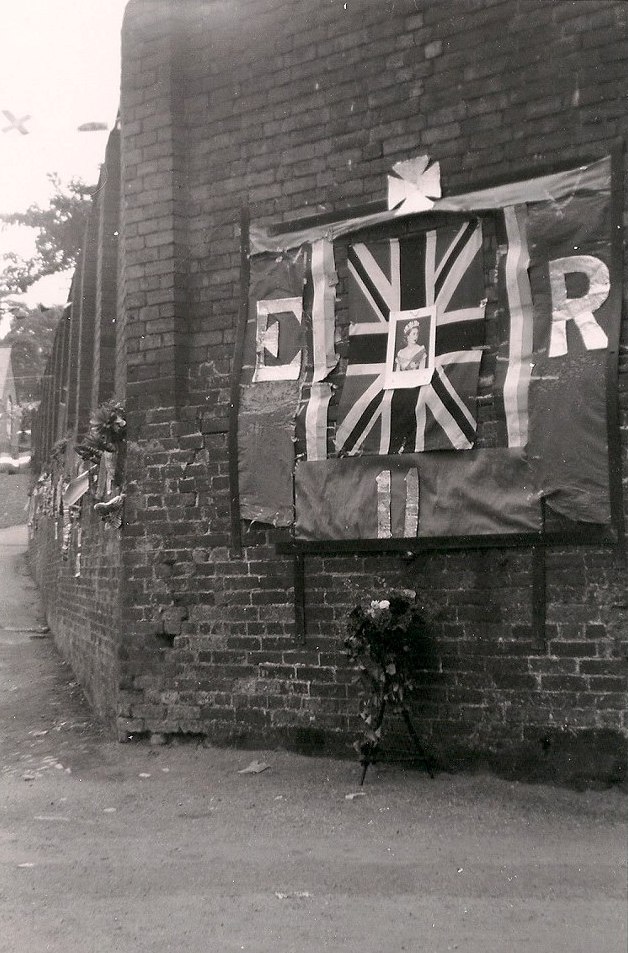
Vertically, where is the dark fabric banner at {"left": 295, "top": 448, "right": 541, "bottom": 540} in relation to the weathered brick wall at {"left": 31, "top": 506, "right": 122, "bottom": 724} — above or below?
above

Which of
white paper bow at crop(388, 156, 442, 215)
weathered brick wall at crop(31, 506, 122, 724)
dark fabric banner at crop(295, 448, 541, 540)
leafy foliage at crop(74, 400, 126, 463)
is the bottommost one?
weathered brick wall at crop(31, 506, 122, 724)

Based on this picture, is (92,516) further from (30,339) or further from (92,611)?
(30,339)

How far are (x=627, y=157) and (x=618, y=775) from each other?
348 cm

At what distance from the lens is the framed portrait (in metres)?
6.16

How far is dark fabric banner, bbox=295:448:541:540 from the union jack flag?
0.36ft

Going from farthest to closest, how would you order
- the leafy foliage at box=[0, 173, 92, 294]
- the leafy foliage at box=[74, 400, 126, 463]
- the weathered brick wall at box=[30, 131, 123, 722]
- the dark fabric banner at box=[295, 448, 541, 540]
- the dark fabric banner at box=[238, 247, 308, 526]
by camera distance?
the leafy foliage at box=[0, 173, 92, 294]
the weathered brick wall at box=[30, 131, 123, 722]
the leafy foliage at box=[74, 400, 126, 463]
the dark fabric banner at box=[238, 247, 308, 526]
the dark fabric banner at box=[295, 448, 541, 540]

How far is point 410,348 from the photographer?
6.22m

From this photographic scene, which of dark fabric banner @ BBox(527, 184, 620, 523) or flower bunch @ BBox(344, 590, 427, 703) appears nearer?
dark fabric banner @ BBox(527, 184, 620, 523)

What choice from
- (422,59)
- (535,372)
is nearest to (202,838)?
(535,372)

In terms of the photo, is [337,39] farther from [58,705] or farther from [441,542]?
[58,705]

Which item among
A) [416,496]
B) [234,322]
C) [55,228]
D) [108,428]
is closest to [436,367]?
[416,496]

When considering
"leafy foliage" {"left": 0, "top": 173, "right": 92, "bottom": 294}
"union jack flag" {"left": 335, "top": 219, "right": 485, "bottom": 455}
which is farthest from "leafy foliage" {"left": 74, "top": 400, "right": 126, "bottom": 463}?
"leafy foliage" {"left": 0, "top": 173, "right": 92, "bottom": 294}

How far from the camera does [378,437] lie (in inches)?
247

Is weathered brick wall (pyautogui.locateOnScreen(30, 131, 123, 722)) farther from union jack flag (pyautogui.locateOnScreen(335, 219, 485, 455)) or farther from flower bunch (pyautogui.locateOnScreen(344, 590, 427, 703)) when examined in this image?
union jack flag (pyautogui.locateOnScreen(335, 219, 485, 455))
